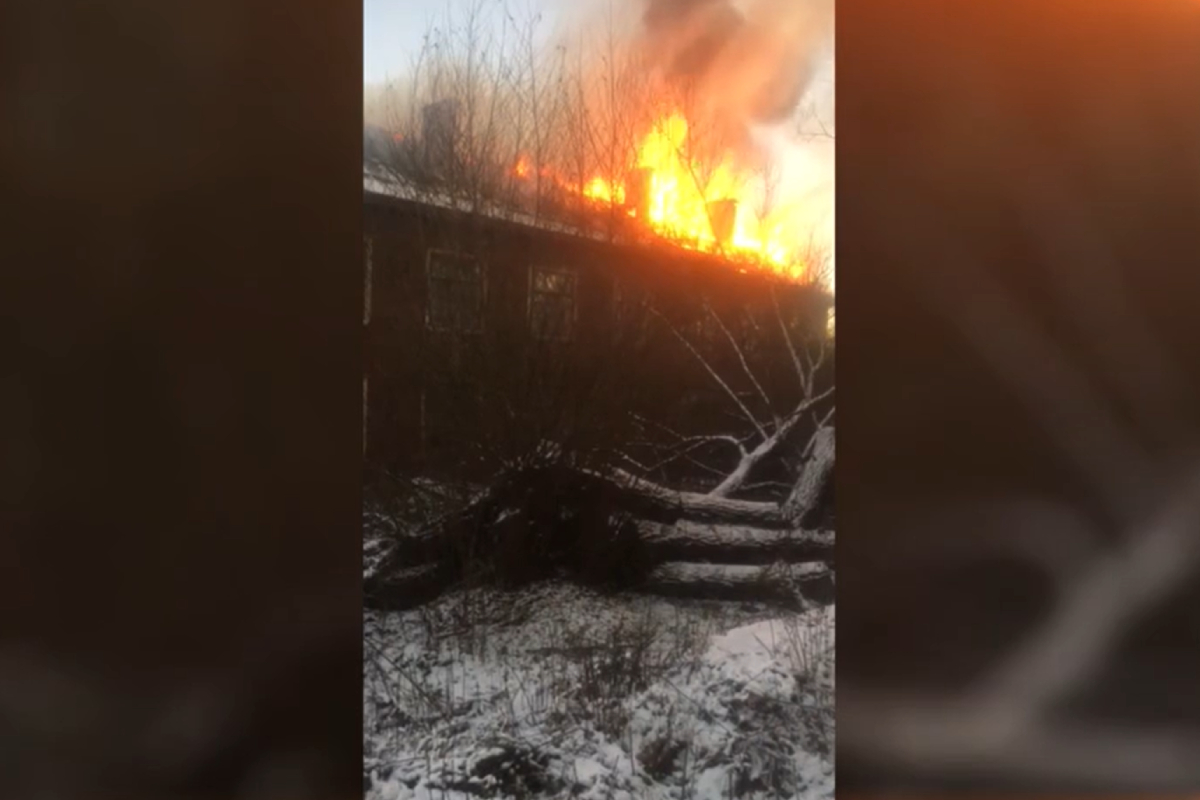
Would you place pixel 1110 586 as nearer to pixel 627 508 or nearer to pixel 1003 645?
pixel 1003 645

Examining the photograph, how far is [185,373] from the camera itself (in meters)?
2.51

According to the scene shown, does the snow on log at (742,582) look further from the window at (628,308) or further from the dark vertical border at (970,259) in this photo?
the window at (628,308)

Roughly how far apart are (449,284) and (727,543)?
1.15 metres

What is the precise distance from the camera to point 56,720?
2.51 m

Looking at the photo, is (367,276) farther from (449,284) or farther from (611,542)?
(611,542)

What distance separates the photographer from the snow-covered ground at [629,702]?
2500 mm

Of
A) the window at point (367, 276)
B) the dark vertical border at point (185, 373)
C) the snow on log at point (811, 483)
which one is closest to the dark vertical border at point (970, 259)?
the snow on log at point (811, 483)

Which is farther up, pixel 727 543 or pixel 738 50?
pixel 738 50

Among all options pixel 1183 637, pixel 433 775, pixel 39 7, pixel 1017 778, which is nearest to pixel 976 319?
pixel 1183 637

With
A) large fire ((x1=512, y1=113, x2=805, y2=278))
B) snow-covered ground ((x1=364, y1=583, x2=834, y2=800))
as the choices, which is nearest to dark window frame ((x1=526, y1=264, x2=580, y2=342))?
large fire ((x1=512, y1=113, x2=805, y2=278))

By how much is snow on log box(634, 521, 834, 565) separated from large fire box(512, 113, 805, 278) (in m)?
0.80

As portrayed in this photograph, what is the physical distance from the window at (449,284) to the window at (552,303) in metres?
0.16

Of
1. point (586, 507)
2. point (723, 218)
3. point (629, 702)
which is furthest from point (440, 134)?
point (629, 702)

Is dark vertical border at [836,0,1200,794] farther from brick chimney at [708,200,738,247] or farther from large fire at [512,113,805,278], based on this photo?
brick chimney at [708,200,738,247]
